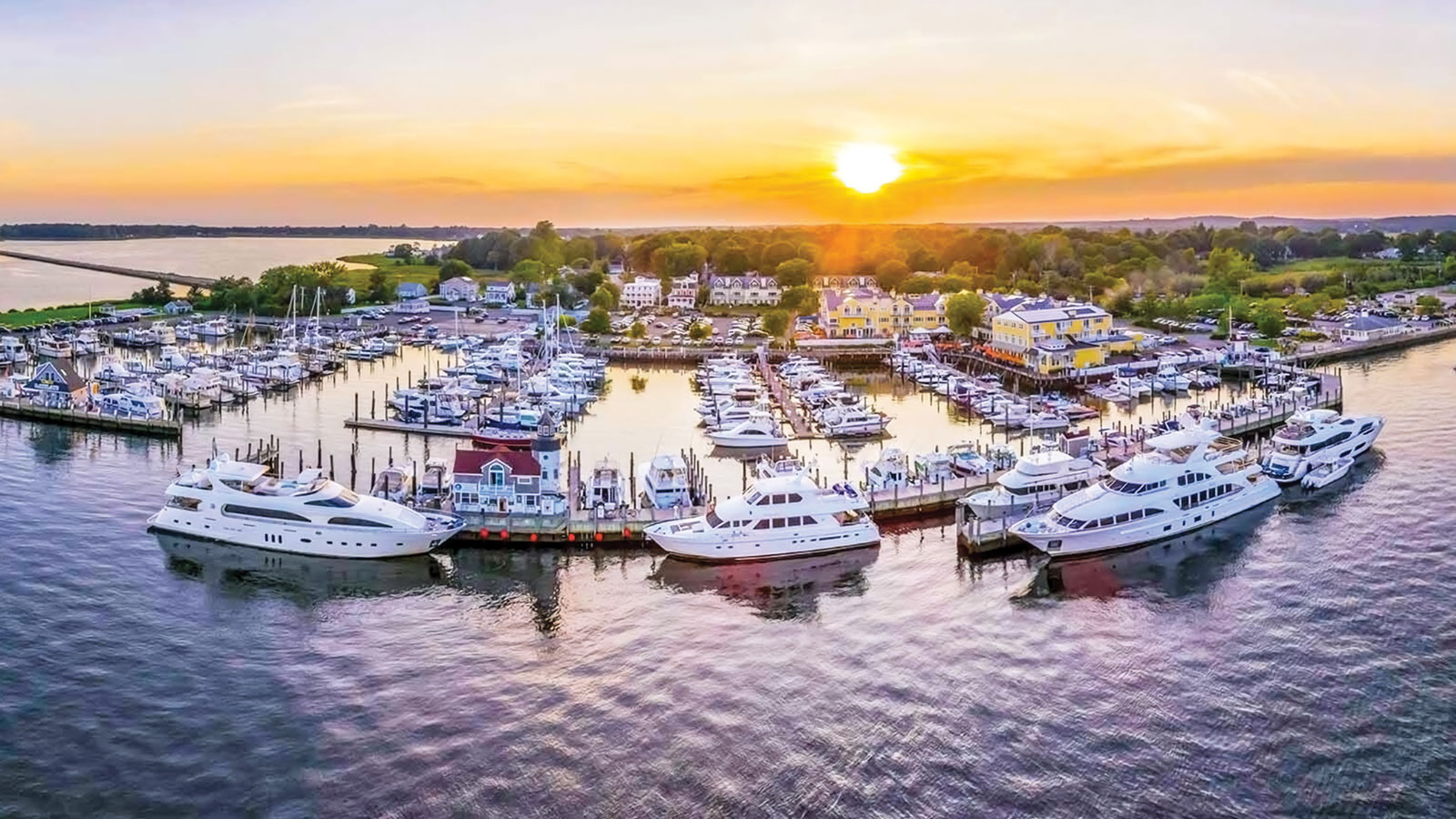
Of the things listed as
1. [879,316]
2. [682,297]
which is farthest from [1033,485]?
[682,297]

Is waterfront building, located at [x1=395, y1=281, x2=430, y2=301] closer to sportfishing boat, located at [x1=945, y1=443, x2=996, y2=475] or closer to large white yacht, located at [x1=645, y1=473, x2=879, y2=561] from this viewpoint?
sportfishing boat, located at [x1=945, y1=443, x2=996, y2=475]

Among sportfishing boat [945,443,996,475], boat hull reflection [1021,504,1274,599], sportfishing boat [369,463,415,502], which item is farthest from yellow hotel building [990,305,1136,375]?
sportfishing boat [369,463,415,502]

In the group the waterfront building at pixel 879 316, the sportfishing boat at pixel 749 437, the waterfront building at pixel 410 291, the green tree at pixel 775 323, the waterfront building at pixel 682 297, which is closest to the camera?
the sportfishing boat at pixel 749 437

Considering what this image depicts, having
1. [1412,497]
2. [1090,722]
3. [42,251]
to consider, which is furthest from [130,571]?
[42,251]

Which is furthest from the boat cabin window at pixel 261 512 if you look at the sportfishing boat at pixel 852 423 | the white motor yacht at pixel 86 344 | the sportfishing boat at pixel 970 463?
the white motor yacht at pixel 86 344

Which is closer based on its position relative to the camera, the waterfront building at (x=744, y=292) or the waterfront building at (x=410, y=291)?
the waterfront building at (x=744, y=292)

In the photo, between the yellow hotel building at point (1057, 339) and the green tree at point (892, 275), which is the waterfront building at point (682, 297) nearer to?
the green tree at point (892, 275)
